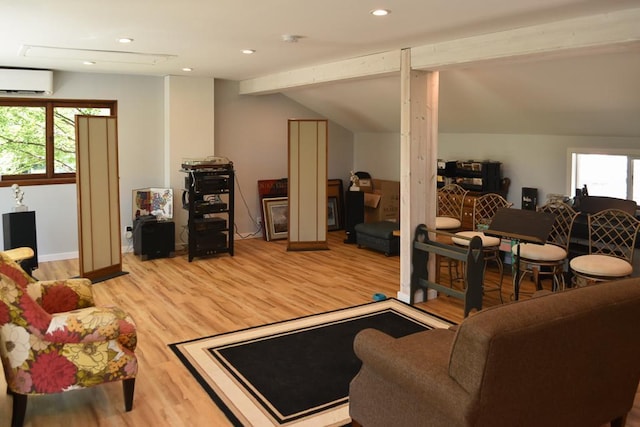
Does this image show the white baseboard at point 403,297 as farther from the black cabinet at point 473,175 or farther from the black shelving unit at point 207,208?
the black shelving unit at point 207,208

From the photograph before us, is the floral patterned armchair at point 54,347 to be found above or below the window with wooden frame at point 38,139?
below

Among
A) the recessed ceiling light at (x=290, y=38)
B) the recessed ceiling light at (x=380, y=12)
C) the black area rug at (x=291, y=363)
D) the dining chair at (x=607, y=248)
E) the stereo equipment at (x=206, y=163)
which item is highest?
the recessed ceiling light at (x=290, y=38)

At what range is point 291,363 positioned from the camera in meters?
3.75

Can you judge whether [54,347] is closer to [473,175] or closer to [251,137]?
[473,175]

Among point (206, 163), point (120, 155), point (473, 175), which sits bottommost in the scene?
point (473, 175)

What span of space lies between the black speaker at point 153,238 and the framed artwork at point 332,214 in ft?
8.80

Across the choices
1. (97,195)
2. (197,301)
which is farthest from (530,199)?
(97,195)

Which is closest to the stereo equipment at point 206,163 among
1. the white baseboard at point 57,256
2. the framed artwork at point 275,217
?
the framed artwork at point 275,217

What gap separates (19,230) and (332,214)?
446 cm

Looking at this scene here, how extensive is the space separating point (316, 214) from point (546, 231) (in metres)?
3.42

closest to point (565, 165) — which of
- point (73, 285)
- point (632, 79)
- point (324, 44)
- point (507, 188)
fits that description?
point (507, 188)

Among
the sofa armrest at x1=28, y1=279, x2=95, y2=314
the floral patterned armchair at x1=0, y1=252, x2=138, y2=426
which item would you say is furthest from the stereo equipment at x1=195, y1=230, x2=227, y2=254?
the floral patterned armchair at x1=0, y1=252, x2=138, y2=426

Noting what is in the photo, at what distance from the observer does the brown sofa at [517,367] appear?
→ 2.05 meters

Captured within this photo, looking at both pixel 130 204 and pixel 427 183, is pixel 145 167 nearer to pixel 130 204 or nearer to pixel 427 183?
pixel 130 204
